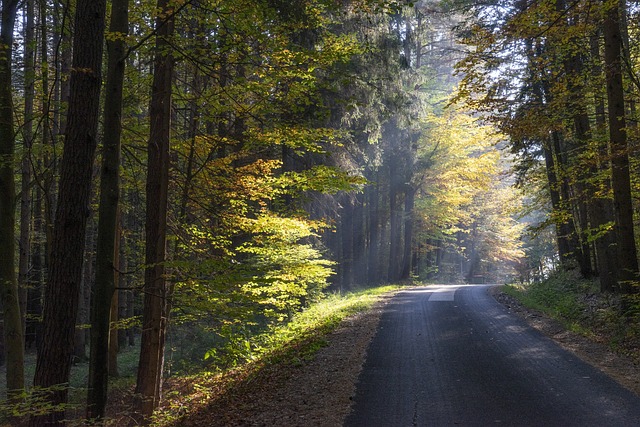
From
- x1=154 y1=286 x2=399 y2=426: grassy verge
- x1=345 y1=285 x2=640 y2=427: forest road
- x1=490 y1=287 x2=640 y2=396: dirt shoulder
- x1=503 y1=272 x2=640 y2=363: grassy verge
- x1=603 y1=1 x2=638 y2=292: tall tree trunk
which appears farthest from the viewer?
x1=603 y1=1 x2=638 y2=292: tall tree trunk

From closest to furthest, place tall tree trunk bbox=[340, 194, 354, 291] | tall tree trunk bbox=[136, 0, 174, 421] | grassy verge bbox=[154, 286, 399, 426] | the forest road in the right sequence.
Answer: the forest road → grassy verge bbox=[154, 286, 399, 426] → tall tree trunk bbox=[136, 0, 174, 421] → tall tree trunk bbox=[340, 194, 354, 291]

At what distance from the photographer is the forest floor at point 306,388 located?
6590 millimetres

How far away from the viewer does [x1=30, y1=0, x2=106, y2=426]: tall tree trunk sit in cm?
611

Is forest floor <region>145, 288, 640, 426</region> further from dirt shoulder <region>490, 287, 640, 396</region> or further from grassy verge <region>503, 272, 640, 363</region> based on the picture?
grassy verge <region>503, 272, 640, 363</region>

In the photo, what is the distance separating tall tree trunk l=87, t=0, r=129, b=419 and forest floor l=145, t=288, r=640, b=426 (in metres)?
1.31

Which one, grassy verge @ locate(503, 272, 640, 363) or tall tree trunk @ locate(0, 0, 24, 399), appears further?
grassy verge @ locate(503, 272, 640, 363)

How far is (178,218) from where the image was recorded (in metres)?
10.1

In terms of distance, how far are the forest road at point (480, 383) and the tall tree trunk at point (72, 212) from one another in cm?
364

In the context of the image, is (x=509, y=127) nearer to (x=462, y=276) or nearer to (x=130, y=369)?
(x=130, y=369)

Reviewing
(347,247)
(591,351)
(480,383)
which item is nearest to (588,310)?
(591,351)

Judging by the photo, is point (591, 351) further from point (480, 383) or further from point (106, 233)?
point (106, 233)

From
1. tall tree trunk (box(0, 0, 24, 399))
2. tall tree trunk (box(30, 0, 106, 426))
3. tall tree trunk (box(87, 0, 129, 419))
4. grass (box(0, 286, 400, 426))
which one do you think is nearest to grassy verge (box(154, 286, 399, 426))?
grass (box(0, 286, 400, 426))

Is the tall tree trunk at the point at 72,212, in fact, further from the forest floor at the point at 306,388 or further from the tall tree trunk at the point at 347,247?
the tall tree trunk at the point at 347,247

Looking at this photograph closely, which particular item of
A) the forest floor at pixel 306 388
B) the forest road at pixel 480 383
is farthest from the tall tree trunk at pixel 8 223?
the forest road at pixel 480 383
